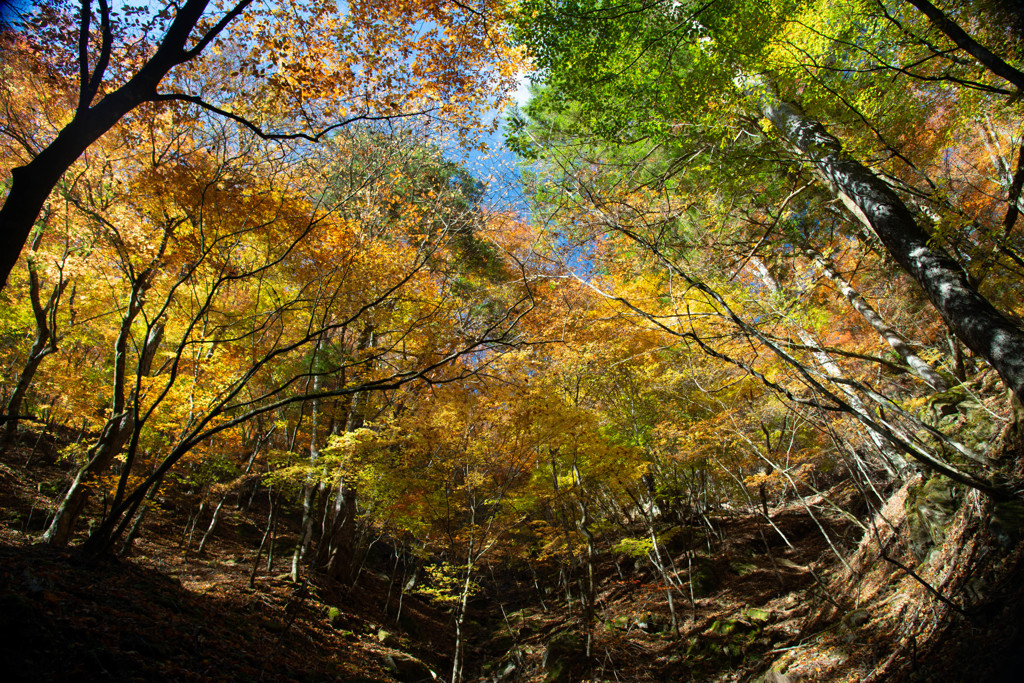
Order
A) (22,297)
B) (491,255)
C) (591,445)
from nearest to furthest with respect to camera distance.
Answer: (591,445), (22,297), (491,255)

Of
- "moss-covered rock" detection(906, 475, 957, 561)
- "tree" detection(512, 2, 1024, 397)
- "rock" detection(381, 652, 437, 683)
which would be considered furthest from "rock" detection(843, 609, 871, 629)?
"rock" detection(381, 652, 437, 683)

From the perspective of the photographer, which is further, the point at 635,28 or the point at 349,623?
the point at 349,623

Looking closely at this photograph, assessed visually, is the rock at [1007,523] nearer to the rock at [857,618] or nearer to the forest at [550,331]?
the forest at [550,331]

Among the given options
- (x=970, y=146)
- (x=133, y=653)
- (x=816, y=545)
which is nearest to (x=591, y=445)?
(x=133, y=653)

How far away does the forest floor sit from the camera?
126 inches

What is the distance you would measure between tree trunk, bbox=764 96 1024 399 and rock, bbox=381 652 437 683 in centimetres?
908

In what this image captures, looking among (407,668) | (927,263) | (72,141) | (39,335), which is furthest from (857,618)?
(39,335)

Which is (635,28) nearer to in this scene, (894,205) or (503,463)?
(894,205)

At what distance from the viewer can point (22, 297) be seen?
1041cm

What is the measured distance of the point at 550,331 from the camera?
11.1 m

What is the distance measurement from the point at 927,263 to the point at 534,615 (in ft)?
49.1

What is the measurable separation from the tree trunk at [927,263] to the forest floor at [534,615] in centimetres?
166

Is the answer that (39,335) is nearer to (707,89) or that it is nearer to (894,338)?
(707,89)

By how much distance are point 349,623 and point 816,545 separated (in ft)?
40.3
